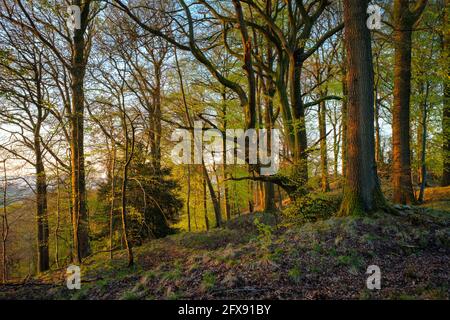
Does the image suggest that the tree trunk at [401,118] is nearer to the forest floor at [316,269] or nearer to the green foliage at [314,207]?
the forest floor at [316,269]

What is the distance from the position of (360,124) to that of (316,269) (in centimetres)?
342

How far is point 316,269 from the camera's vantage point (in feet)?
14.5

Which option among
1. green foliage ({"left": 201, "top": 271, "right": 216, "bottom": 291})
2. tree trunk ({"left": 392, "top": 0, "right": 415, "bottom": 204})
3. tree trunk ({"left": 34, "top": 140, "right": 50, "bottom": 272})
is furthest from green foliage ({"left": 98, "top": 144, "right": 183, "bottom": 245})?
tree trunk ({"left": 392, "top": 0, "right": 415, "bottom": 204})

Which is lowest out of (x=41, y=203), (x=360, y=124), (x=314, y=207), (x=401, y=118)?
(x=41, y=203)

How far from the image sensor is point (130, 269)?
24.0 feet

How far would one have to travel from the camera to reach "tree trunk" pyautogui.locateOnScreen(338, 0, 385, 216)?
614 cm

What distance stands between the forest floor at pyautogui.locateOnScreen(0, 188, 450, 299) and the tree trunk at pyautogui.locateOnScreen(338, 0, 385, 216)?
0.48 metres

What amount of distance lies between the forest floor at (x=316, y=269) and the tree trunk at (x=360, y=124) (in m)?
0.48

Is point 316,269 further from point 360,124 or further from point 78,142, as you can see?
point 78,142

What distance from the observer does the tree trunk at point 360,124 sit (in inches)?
242

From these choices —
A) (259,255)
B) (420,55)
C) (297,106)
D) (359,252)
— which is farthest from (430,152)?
(259,255)

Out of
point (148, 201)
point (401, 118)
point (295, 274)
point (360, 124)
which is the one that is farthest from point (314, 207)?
point (148, 201)

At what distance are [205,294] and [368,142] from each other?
15.2 ft

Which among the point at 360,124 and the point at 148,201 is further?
the point at 148,201
